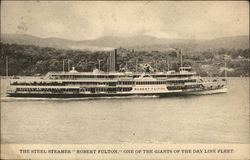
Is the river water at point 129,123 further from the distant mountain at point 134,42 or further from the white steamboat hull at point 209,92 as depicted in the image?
the distant mountain at point 134,42

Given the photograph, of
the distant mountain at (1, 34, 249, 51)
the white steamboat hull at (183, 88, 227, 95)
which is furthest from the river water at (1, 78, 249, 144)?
the distant mountain at (1, 34, 249, 51)

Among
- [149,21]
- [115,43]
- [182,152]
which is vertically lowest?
[182,152]

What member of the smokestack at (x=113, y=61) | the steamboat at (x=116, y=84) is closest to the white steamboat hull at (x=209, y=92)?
the steamboat at (x=116, y=84)

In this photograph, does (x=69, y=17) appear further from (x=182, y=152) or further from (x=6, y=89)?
(x=182, y=152)

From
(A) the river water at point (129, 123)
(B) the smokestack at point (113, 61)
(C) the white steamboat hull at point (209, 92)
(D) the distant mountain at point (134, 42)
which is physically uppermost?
(D) the distant mountain at point (134, 42)

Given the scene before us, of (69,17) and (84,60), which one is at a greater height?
(69,17)

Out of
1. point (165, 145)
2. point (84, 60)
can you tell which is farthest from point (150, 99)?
point (84, 60)

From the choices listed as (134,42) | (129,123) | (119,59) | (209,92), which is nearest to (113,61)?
(119,59)
